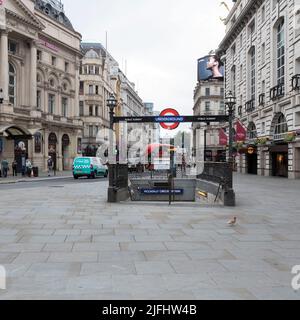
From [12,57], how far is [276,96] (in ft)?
90.4

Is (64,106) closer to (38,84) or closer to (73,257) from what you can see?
(38,84)

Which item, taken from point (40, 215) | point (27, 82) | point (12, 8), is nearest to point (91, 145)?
point (27, 82)

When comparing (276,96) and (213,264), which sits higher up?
(276,96)

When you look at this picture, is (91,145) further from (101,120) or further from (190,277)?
(190,277)

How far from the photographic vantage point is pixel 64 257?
7.03 m

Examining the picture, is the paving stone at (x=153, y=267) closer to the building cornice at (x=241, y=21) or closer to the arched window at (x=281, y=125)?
the arched window at (x=281, y=125)

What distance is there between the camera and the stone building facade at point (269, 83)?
33781 millimetres

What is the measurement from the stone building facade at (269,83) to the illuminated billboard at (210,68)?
10.1m

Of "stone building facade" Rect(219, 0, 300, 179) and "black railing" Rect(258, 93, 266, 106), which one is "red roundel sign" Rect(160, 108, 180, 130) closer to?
"stone building facade" Rect(219, 0, 300, 179)

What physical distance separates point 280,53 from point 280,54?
0.09 metres

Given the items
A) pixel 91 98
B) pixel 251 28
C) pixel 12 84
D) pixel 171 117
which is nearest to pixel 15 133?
pixel 12 84

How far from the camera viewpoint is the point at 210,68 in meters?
70.6

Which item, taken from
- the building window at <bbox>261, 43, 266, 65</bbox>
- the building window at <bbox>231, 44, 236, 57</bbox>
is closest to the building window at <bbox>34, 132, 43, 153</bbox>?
the building window at <bbox>261, 43, 266, 65</bbox>

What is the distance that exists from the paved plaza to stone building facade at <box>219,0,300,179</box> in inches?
911
